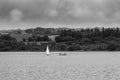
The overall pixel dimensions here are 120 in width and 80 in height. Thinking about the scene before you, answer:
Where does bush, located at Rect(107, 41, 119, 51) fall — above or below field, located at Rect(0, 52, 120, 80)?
above

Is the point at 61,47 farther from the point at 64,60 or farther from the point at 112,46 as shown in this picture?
the point at 64,60

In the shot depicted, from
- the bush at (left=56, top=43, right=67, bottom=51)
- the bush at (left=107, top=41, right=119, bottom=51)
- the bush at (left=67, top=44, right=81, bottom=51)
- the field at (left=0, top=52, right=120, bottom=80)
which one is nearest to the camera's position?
the field at (left=0, top=52, right=120, bottom=80)

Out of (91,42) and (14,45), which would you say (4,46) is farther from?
(91,42)

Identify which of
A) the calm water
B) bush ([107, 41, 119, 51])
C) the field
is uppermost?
bush ([107, 41, 119, 51])

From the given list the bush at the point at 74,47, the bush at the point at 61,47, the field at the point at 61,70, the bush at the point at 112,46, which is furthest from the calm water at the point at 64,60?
the bush at the point at 61,47

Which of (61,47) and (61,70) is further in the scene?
(61,47)

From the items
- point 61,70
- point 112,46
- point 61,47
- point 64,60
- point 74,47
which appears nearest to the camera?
point 61,70

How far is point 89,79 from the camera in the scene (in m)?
44.2

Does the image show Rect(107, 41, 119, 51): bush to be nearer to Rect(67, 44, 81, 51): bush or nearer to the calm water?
Rect(67, 44, 81, 51): bush

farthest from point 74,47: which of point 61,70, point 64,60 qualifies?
point 61,70

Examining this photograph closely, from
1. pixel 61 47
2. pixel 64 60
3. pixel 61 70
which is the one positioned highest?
pixel 61 47

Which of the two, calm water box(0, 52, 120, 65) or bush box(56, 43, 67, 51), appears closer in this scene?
calm water box(0, 52, 120, 65)

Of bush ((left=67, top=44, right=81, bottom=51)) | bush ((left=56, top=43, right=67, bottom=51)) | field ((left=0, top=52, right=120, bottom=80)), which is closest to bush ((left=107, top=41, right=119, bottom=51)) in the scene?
bush ((left=67, top=44, right=81, bottom=51))

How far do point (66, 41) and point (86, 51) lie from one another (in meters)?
18.1
